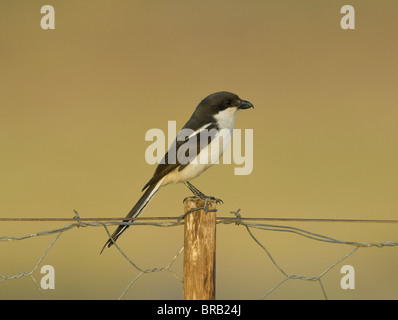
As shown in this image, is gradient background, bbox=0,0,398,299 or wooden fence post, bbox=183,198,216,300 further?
gradient background, bbox=0,0,398,299

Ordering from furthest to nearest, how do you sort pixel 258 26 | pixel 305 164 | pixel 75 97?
pixel 258 26 < pixel 75 97 < pixel 305 164

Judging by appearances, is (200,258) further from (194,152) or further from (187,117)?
(187,117)

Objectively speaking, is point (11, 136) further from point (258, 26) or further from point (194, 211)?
point (194, 211)

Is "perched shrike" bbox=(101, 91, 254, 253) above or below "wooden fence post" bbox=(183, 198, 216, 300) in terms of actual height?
above

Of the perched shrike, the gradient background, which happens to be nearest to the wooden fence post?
the perched shrike

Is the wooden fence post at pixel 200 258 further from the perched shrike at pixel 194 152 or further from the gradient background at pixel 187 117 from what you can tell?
the gradient background at pixel 187 117

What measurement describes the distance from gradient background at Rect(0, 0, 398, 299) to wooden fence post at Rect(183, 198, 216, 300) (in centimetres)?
493

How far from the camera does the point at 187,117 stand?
12.5 meters

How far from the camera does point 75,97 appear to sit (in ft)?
46.0

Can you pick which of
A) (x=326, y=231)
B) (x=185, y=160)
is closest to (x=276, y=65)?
(x=326, y=231)

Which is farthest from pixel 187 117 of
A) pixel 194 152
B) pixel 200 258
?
pixel 200 258

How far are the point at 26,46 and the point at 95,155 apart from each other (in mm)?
4336

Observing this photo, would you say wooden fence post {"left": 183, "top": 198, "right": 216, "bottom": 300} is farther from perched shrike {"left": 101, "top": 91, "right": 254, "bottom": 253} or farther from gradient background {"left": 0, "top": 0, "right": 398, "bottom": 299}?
gradient background {"left": 0, "top": 0, "right": 398, "bottom": 299}

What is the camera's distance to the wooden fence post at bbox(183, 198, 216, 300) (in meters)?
3.13
